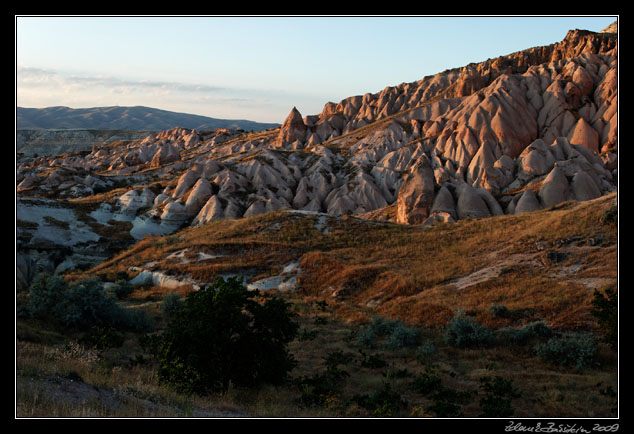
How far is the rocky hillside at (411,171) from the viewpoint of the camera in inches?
1932

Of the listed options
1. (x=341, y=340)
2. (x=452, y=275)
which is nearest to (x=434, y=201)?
(x=452, y=275)

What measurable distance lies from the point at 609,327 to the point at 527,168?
55849mm

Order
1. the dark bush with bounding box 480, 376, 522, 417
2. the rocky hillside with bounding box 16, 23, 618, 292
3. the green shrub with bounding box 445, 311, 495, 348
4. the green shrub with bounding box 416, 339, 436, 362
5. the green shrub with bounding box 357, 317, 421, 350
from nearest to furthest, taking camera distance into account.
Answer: the dark bush with bounding box 480, 376, 522, 417, the green shrub with bounding box 416, 339, 436, 362, the green shrub with bounding box 445, 311, 495, 348, the green shrub with bounding box 357, 317, 421, 350, the rocky hillside with bounding box 16, 23, 618, 292

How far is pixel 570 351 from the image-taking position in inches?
473

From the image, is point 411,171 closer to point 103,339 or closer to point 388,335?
point 388,335

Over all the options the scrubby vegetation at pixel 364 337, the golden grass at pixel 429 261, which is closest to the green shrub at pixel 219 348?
the scrubby vegetation at pixel 364 337

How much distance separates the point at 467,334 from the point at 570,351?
2.87 m

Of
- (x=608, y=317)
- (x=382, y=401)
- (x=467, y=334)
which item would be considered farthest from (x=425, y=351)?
(x=608, y=317)

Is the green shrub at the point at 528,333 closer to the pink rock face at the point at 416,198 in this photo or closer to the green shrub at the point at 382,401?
the green shrub at the point at 382,401

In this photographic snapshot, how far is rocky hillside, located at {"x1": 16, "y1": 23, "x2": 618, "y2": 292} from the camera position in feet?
161

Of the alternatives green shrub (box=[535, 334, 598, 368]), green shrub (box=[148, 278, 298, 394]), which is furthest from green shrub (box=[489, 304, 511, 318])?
green shrub (box=[148, 278, 298, 394])

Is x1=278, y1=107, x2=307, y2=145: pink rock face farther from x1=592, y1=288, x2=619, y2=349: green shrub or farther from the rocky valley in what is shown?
x1=592, y1=288, x2=619, y2=349: green shrub

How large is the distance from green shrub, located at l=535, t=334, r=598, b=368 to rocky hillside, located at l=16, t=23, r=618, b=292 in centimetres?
3242

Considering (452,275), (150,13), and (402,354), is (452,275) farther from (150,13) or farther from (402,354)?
(150,13)
